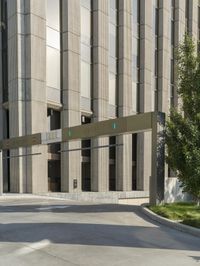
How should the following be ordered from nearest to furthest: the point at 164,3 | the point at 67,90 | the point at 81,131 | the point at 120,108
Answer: the point at 81,131
the point at 67,90
the point at 120,108
the point at 164,3

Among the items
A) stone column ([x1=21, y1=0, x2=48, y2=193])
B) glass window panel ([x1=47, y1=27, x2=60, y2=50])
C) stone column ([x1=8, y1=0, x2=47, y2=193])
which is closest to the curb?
stone column ([x1=21, y1=0, x2=48, y2=193])

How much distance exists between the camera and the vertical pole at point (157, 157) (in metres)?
16.1

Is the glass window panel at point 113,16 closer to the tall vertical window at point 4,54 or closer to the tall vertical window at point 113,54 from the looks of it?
the tall vertical window at point 113,54

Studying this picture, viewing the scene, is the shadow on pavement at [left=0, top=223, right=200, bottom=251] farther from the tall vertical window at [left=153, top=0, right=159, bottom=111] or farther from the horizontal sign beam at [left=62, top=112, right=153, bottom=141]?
the tall vertical window at [left=153, top=0, right=159, bottom=111]

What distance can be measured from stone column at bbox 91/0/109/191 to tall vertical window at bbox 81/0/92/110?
Result: 0.42m

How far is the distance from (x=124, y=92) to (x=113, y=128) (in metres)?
16.5

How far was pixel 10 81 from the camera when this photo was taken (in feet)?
89.9

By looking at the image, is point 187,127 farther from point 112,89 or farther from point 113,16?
point 113,16

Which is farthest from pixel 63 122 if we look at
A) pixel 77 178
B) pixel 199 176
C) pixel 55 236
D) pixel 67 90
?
pixel 55 236

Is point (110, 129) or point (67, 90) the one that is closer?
point (110, 129)

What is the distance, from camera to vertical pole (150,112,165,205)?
16.1 m

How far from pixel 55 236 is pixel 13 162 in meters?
17.5

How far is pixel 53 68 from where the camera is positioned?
2880cm

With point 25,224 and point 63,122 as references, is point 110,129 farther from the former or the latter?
point 63,122
